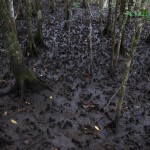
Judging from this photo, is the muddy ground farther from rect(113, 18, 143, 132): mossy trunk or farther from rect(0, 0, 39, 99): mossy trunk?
rect(113, 18, 143, 132): mossy trunk

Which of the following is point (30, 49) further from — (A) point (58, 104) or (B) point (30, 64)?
(A) point (58, 104)

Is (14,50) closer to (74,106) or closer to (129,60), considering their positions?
(74,106)

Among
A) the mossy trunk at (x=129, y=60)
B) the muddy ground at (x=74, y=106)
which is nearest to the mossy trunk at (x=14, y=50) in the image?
the muddy ground at (x=74, y=106)

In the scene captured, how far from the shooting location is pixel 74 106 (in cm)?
861

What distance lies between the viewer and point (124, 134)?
7469 millimetres

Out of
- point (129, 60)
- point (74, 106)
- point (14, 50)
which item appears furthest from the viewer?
point (74, 106)

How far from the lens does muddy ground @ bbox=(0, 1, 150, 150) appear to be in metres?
7.00

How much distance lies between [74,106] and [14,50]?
8.79ft

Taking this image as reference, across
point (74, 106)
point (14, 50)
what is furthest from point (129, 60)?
point (14, 50)

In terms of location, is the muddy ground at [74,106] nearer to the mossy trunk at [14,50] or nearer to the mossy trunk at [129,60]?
the mossy trunk at [14,50]

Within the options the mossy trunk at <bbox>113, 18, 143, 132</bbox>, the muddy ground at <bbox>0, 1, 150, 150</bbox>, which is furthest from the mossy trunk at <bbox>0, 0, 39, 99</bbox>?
the mossy trunk at <bbox>113, 18, 143, 132</bbox>

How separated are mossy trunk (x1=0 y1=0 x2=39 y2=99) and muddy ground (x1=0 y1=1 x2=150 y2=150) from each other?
537 mm

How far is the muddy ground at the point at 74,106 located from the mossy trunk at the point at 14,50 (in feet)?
1.76

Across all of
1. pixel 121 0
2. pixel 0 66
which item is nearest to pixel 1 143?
pixel 0 66
